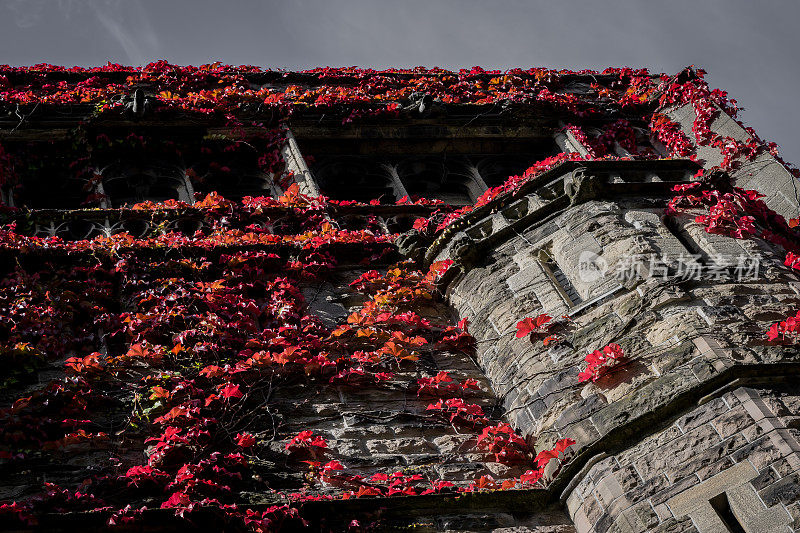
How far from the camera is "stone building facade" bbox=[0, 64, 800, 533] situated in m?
6.93

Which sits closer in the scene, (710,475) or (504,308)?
(710,475)

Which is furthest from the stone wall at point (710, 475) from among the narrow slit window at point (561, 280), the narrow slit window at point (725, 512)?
the narrow slit window at point (561, 280)

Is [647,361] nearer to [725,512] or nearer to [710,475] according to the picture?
[710,475]

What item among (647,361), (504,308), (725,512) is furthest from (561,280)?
(725,512)

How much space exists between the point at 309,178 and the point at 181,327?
4190 mm

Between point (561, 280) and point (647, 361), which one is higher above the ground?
point (561, 280)

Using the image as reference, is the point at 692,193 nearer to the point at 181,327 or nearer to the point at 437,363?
the point at 437,363

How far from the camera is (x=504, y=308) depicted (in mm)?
9250

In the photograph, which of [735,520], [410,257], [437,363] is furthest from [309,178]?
[735,520]

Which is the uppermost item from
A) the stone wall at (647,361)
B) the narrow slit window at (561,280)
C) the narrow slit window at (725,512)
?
the narrow slit window at (561,280)

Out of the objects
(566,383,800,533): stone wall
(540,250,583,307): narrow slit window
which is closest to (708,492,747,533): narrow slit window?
(566,383,800,533): stone wall

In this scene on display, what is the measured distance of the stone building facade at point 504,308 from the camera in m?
6.93

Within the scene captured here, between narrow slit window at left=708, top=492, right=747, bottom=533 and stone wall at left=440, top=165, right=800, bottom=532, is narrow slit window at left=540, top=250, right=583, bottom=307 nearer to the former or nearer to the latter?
stone wall at left=440, top=165, right=800, bottom=532

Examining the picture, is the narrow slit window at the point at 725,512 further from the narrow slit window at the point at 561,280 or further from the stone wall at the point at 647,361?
the narrow slit window at the point at 561,280
